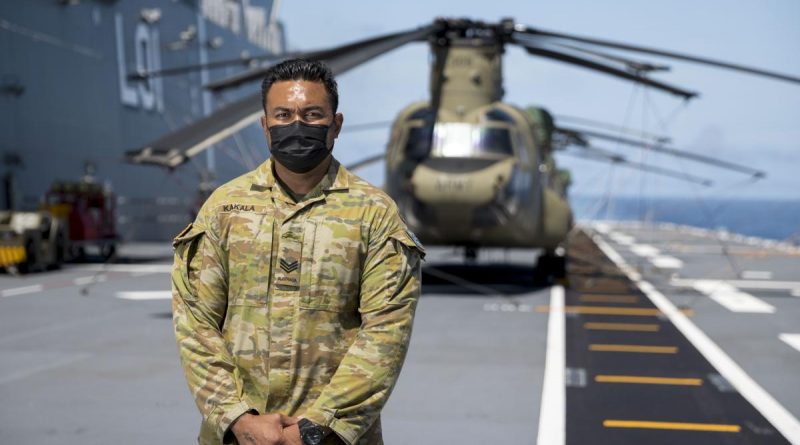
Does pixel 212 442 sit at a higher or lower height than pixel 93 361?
higher

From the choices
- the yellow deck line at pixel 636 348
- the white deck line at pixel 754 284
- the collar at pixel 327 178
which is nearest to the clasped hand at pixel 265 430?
the collar at pixel 327 178

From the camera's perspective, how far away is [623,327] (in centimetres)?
1017

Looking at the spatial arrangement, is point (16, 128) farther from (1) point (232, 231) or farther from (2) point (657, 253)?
(1) point (232, 231)

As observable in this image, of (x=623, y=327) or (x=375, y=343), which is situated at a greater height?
(x=375, y=343)

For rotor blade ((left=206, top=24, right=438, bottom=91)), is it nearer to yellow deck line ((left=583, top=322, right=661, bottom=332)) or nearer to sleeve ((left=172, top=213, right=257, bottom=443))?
yellow deck line ((left=583, top=322, right=661, bottom=332))

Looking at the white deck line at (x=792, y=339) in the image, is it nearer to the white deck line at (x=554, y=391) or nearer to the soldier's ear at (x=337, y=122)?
the white deck line at (x=554, y=391)

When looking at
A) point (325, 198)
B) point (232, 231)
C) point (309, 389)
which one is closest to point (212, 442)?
point (309, 389)

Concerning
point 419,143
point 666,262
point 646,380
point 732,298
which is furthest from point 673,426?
point 666,262

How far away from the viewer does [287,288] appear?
8.20 feet

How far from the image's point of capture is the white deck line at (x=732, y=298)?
465 inches

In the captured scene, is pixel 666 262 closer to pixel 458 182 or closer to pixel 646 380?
pixel 458 182

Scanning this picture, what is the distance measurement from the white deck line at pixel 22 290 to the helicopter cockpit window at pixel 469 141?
7.78 m

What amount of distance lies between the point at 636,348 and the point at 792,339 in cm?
215

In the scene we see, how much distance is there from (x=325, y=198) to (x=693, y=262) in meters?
20.2
